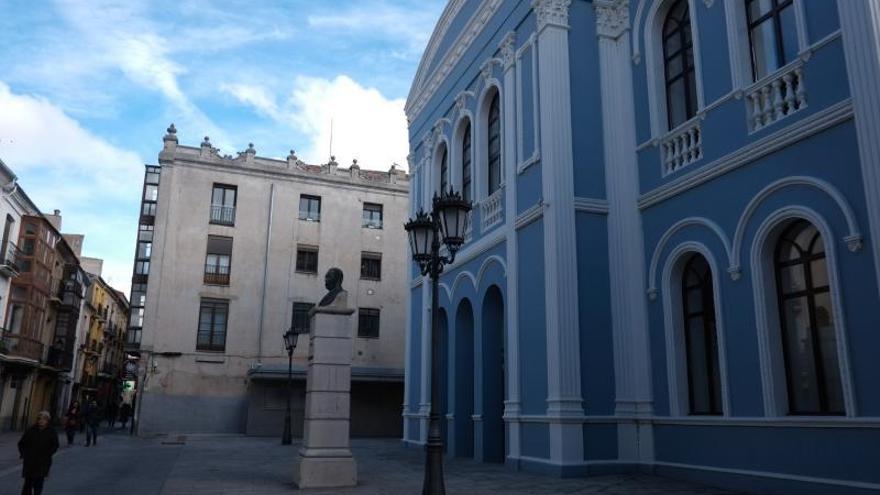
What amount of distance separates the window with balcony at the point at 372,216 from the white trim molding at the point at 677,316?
2309cm

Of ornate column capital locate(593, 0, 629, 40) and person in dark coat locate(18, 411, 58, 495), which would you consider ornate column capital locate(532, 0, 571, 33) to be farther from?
person in dark coat locate(18, 411, 58, 495)

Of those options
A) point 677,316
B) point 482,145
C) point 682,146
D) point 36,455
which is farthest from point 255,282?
point 682,146

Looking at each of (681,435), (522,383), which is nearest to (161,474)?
(522,383)

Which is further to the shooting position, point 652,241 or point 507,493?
point 652,241

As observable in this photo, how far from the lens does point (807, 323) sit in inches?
356

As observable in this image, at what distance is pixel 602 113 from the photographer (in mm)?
13289

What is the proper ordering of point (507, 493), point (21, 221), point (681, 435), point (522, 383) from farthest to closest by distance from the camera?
1. point (21, 221)
2. point (522, 383)
3. point (681, 435)
4. point (507, 493)

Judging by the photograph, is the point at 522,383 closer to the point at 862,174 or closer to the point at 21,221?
the point at 862,174

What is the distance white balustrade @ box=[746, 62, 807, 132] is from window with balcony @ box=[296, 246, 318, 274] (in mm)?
24597

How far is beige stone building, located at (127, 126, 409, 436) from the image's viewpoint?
28938mm

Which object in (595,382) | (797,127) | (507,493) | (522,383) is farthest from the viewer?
(522,383)

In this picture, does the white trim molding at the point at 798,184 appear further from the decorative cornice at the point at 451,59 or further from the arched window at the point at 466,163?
the arched window at the point at 466,163

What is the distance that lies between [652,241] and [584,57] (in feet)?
12.9

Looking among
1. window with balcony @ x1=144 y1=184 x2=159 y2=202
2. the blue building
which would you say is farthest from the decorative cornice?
window with balcony @ x1=144 y1=184 x2=159 y2=202
